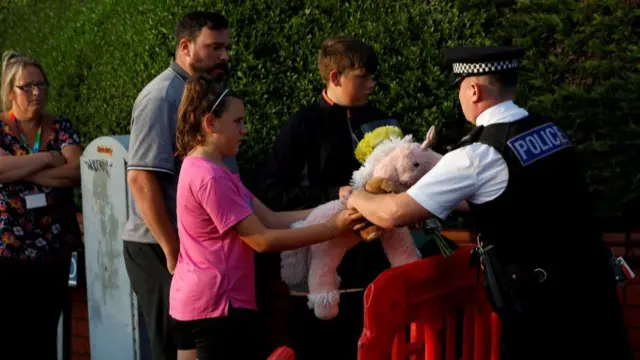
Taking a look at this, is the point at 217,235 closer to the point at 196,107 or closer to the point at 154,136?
the point at 196,107

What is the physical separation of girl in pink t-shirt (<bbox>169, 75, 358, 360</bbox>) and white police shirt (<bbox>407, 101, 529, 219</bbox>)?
43 centimetres

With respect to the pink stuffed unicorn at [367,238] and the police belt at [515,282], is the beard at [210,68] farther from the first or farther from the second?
the police belt at [515,282]

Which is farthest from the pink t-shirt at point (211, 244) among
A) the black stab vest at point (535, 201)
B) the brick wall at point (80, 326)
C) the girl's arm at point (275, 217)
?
the brick wall at point (80, 326)

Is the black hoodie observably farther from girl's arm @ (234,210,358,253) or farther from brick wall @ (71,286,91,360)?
brick wall @ (71,286,91,360)

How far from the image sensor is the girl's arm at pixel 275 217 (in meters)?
4.91

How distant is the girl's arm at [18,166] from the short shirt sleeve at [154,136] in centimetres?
106

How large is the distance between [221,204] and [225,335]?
0.53 meters

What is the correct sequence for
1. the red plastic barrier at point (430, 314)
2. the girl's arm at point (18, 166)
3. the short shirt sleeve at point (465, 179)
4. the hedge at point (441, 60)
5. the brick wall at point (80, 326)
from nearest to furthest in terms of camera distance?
the red plastic barrier at point (430, 314)
the short shirt sleeve at point (465, 179)
the girl's arm at point (18, 166)
the hedge at point (441, 60)
the brick wall at point (80, 326)

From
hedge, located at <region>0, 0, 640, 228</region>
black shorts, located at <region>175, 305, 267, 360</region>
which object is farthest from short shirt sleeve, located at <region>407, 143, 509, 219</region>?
hedge, located at <region>0, 0, 640, 228</region>

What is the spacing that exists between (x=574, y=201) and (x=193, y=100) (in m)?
1.58

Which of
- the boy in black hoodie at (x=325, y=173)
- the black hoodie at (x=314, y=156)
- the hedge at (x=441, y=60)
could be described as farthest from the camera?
the hedge at (x=441, y=60)

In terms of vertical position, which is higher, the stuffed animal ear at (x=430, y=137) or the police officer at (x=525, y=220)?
the stuffed animal ear at (x=430, y=137)

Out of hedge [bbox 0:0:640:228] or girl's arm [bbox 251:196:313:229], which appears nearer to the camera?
girl's arm [bbox 251:196:313:229]

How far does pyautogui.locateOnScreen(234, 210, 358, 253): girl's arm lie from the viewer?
4605 mm
